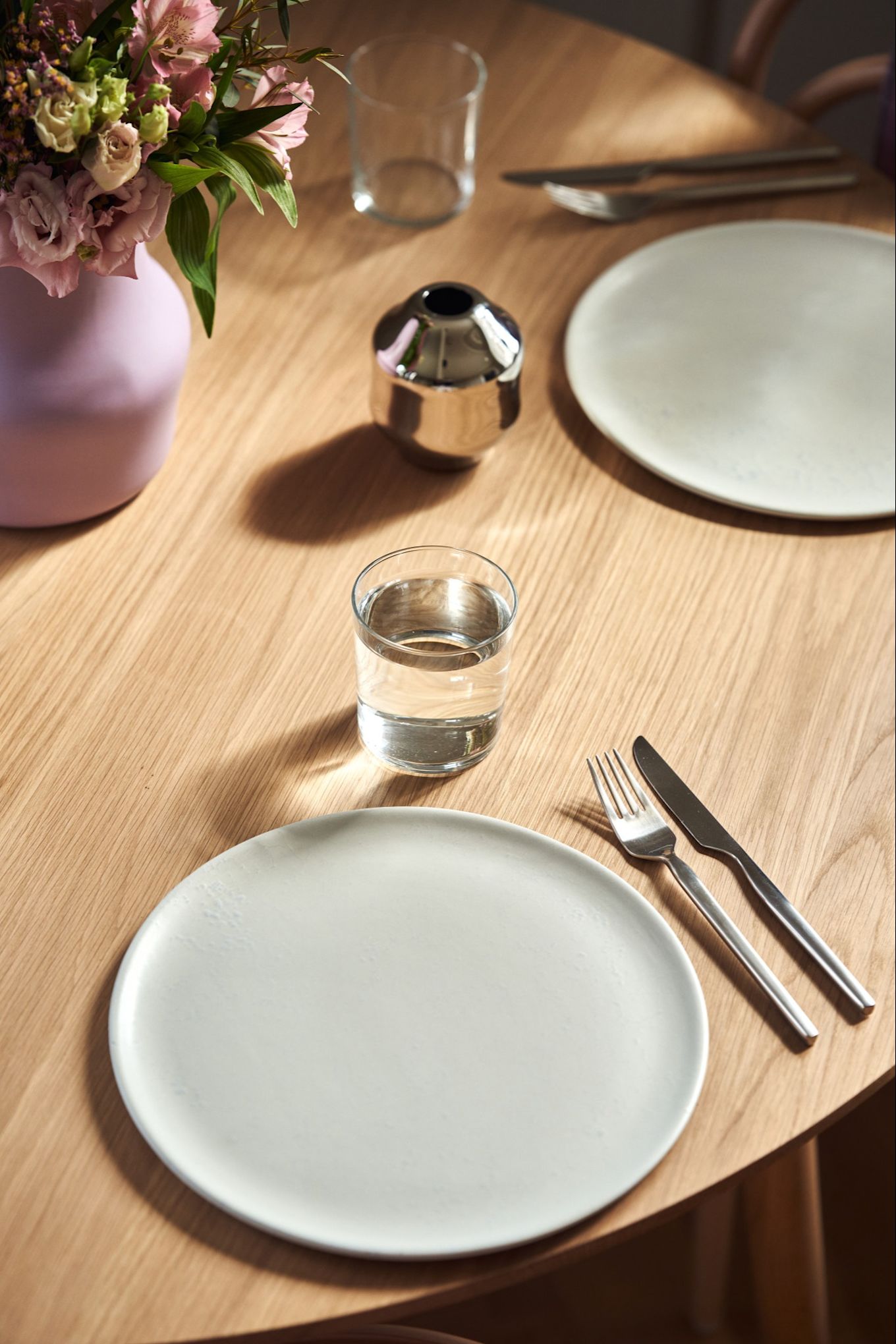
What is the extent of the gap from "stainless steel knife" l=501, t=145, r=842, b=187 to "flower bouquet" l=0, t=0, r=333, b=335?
48 cm

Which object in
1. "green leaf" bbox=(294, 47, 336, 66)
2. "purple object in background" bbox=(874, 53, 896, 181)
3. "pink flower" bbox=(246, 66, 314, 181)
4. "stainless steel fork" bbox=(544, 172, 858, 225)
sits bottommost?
"stainless steel fork" bbox=(544, 172, 858, 225)

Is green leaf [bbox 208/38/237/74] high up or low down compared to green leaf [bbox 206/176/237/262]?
up

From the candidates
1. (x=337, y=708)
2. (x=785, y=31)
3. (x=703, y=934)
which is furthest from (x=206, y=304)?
(x=785, y=31)

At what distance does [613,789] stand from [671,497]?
284 mm

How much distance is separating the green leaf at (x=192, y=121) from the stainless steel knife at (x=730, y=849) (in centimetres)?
43

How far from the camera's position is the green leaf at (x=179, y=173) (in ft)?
2.23

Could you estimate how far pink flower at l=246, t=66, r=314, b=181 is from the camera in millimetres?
725

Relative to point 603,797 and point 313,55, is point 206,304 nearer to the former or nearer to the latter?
point 313,55

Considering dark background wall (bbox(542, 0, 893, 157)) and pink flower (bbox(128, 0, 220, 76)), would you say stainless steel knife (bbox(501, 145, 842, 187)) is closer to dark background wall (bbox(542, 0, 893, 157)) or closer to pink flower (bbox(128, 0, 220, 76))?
pink flower (bbox(128, 0, 220, 76))

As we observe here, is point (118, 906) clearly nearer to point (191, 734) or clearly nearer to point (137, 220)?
point (191, 734)

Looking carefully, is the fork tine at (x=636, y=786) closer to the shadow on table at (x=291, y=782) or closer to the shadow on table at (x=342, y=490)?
the shadow on table at (x=291, y=782)

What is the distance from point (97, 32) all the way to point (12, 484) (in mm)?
285

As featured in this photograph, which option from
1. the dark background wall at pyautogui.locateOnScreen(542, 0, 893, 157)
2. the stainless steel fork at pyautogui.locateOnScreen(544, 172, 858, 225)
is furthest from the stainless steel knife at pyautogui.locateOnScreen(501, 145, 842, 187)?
the dark background wall at pyautogui.locateOnScreen(542, 0, 893, 157)

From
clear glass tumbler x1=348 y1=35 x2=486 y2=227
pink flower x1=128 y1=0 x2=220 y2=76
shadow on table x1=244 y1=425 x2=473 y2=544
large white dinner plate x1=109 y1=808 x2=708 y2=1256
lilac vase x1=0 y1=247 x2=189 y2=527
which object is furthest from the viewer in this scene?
clear glass tumbler x1=348 y1=35 x2=486 y2=227
